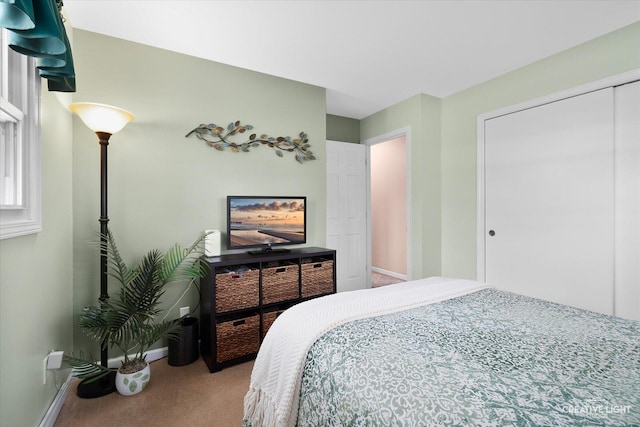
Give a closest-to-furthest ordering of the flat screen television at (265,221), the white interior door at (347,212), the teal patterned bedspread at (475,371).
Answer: the teal patterned bedspread at (475,371)
the flat screen television at (265,221)
the white interior door at (347,212)

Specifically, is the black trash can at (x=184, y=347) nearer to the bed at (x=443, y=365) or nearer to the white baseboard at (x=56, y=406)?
the white baseboard at (x=56, y=406)

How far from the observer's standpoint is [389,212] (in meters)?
5.15

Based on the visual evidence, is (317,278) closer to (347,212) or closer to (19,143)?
(347,212)

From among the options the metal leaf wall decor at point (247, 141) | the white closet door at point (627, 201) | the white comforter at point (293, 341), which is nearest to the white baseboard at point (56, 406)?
the white comforter at point (293, 341)

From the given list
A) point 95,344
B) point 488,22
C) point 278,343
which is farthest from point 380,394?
point 488,22

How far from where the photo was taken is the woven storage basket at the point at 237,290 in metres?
2.21

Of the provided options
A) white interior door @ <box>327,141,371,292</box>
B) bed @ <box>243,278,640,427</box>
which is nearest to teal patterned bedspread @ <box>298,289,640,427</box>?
bed @ <box>243,278,640,427</box>

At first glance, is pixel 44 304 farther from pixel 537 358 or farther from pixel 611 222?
pixel 611 222

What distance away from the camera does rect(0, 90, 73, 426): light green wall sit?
4.02 ft

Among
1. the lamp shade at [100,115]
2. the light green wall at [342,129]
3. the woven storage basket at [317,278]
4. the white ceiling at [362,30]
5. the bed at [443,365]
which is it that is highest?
the white ceiling at [362,30]

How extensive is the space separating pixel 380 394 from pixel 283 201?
2.19m

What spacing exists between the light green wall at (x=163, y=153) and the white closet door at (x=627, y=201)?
280cm

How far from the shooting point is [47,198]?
5.45ft

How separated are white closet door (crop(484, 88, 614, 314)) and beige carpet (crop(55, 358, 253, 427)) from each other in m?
2.73
